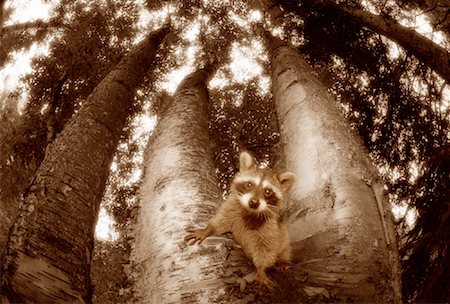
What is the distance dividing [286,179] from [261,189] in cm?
23

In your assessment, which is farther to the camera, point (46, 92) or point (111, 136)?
point (46, 92)

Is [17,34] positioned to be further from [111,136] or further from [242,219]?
[242,219]

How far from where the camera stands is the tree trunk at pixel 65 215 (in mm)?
2209

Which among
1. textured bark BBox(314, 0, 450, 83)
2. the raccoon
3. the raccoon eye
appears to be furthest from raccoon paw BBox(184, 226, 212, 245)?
textured bark BBox(314, 0, 450, 83)

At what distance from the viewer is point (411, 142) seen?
16.4 feet

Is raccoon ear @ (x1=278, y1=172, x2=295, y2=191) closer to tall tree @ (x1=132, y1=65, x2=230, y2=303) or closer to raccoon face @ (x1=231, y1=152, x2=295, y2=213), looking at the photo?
raccoon face @ (x1=231, y1=152, x2=295, y2=213)

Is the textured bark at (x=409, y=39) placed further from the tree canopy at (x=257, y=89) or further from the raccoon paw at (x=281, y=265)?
the raccoon paw at (x=281, y=265)

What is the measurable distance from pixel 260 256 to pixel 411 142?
3.19m

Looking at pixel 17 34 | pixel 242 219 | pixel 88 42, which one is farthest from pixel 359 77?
pixel 17 34

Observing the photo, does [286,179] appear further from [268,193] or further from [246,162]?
[246,162]

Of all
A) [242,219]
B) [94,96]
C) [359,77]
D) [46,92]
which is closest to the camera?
[242,219]

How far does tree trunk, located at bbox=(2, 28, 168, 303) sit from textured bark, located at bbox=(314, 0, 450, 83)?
2.83 m

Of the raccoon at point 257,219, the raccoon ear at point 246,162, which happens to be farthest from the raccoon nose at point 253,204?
the raccoon ear at point 246,162

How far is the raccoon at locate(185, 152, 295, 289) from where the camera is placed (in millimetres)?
2760
